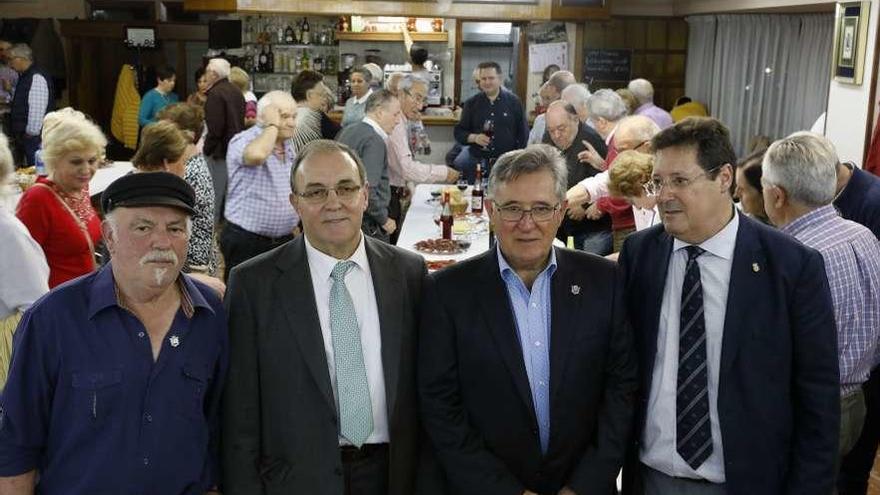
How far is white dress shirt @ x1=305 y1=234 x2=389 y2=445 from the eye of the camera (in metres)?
2.35

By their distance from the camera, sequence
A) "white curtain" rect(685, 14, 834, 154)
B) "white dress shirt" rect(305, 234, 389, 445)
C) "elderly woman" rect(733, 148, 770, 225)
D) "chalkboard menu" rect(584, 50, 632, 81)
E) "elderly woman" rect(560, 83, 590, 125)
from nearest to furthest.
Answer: "white dress shirt" rect(305, 234, 389, 445) < "elderly woman" rect(733, 148, 770, 225) < "elderly woman" rect(560, 83, 590, 125) < "white curtain" rect(685, 14, 834, 154) < "chalkboard menu" rect(584, 50, 632, 81)

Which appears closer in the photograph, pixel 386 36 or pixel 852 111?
pixel 852 111

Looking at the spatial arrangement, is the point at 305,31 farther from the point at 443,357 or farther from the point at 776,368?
the point at 776,368

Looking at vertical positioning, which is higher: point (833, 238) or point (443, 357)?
point (833, 238)

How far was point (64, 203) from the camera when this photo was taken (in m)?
3.72

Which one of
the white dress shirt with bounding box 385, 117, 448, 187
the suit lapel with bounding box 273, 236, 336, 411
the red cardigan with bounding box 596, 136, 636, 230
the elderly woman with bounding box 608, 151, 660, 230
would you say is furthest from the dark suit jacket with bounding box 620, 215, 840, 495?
the white dress shirt with bounding box 385, 117, 448, 187

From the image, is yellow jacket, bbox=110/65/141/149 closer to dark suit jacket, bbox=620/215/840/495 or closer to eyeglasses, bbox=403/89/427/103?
eyeglasses, bbox=403/89/427/103

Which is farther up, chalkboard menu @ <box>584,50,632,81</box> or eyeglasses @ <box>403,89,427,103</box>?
chalkboard menu @ <box>584,50,632,81</box>

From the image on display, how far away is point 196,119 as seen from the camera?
5211 mm

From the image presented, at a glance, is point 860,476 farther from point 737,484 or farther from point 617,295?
point 617,295

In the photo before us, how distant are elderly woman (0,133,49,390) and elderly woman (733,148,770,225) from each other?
2.64 meters

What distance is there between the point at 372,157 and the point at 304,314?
11.0 ft

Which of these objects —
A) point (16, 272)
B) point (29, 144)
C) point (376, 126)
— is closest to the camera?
point (16, 272)

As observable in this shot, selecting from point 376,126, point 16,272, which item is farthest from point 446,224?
point 16,272
